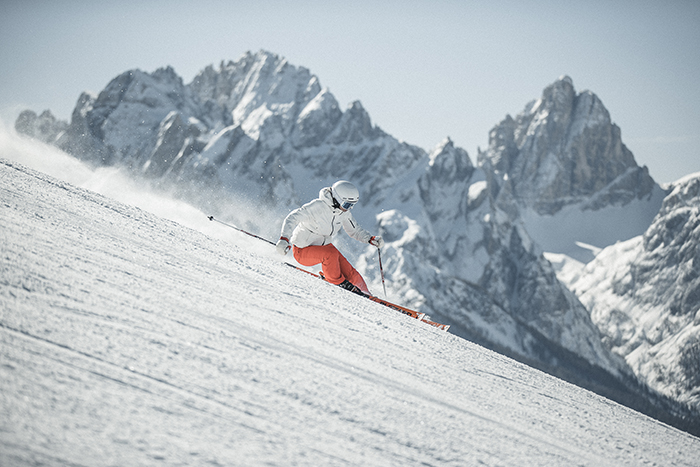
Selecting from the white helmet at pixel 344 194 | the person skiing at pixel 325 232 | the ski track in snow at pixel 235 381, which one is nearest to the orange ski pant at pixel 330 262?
the person skiing at pixel 325 232

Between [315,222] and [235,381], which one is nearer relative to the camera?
[235,381]

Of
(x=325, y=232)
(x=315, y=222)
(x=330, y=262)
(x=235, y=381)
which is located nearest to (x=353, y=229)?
(x=325, y=232)

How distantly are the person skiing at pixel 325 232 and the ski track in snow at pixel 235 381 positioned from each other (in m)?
2.68

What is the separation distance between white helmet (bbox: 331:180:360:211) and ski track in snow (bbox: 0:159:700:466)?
2.96 meters

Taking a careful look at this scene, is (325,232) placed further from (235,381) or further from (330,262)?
(235,381)

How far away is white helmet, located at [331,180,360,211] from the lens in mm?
7859

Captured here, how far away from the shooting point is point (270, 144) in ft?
632

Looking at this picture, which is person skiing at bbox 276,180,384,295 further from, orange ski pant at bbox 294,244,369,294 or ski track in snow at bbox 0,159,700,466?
ski track in snow at bbox 0,159,700,466

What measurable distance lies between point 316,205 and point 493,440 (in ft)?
17.8

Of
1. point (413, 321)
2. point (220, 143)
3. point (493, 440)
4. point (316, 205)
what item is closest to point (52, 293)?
point (493, 440)

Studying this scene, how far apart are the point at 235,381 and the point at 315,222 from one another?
17.6 feet

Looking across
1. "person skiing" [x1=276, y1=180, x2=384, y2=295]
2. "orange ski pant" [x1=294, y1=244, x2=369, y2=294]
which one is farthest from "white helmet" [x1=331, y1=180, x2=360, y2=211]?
"orange ski pant" [x1=294, y1=244, x2=369, y2=294]

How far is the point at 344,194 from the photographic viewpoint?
25.8 ft

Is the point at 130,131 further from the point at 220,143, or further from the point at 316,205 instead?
the point at 316,205
